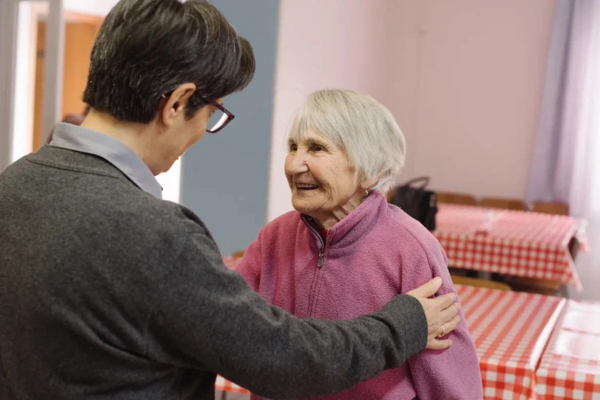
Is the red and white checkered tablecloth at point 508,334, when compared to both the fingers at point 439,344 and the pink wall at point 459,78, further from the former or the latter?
the pink wall at point 459,78

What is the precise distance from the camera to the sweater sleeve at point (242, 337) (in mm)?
936

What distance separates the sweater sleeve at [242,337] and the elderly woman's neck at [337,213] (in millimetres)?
412

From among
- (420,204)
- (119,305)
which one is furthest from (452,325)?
(420,204)

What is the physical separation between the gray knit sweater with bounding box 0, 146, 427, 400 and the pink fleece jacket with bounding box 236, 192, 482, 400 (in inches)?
13.6

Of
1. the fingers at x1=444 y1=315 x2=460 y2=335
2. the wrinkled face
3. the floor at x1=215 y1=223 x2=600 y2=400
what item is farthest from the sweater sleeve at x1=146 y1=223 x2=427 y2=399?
the floor at x1=215 y1=223 x2=600 y2=400

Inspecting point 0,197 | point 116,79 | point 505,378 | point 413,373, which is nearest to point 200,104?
point 116,79

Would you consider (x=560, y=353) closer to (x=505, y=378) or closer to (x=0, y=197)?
(x=505, y=378)

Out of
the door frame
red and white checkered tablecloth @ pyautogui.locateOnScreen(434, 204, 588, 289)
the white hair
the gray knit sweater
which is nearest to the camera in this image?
the gray knit sweater

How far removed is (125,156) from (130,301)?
227 mm

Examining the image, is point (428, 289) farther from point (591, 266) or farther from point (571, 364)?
point (591, 266)

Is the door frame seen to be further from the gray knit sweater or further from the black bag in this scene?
the gray knit sweater

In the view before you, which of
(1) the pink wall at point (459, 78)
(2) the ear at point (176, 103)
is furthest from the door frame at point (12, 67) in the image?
(1) the pink wall at point (459, 78)

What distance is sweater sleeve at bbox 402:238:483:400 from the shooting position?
1.32 m

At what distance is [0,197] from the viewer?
3.34 ft
